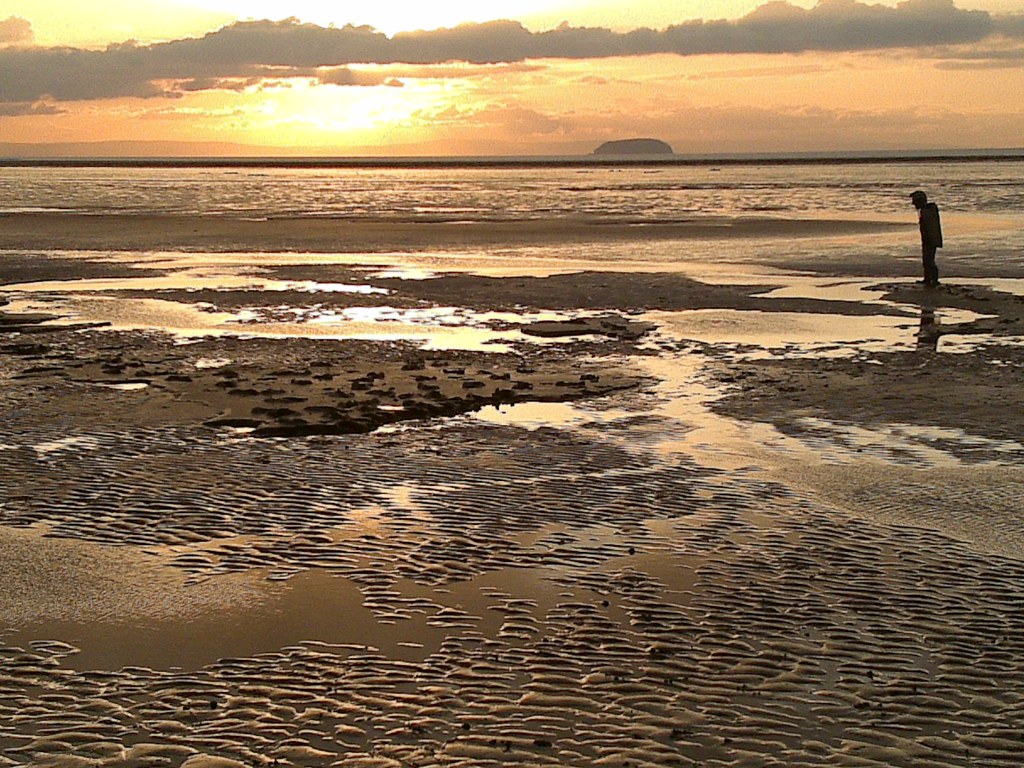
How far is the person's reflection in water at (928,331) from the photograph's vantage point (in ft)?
62.2

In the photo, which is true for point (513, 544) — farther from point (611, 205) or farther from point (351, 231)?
point (611, 205)

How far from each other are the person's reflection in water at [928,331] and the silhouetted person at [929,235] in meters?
3.10

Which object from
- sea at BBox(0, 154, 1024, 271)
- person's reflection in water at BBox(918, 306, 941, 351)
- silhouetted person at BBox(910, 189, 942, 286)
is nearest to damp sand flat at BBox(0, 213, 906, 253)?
sea at BBox(0, 154, 1024, 271)

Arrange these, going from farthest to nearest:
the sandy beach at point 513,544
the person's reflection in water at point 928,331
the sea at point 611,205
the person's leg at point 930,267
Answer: the sea at point 611,205, the person's leg at point 930,267, the person's reflection in water at point 928,331, the sandy beach at point 513,544

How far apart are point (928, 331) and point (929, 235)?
612 cm

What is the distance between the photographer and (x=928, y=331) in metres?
20.4

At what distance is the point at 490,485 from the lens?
37.2 feet

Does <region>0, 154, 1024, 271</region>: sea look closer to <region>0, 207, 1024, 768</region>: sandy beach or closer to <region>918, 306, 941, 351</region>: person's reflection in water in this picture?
<region>918, 306, 941, 351</region>: person's reflection in water

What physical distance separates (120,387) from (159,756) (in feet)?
35.3

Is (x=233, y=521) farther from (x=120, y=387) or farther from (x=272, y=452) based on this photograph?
(x=120, y=387)

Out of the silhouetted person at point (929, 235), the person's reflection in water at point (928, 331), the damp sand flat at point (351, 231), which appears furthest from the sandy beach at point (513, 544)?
the damp sand flat at point (351, 231)

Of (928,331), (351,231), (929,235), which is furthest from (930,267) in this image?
(351,231)

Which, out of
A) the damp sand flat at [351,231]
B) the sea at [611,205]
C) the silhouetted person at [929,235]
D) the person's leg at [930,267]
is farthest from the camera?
the sea at [611,205]

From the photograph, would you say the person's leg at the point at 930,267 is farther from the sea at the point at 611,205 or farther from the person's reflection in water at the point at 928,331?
the sea at the point at 611,205
